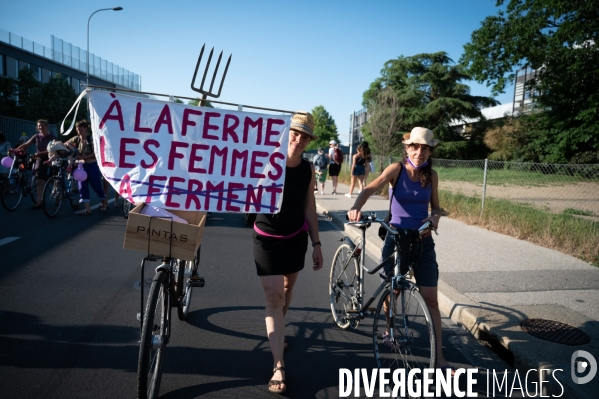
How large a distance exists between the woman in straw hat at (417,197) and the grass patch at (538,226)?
459 centimetres

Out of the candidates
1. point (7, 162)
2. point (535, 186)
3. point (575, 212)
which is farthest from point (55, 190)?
point (535, 186)

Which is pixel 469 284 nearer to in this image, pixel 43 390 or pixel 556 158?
pixel 43 390

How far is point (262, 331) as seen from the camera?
168 inches

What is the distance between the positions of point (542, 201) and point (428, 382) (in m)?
13.3

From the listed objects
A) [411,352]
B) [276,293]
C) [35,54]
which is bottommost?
[411,352]

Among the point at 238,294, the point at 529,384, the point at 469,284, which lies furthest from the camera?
the point at 469,284

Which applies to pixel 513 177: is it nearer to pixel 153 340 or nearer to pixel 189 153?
pixel 189 153

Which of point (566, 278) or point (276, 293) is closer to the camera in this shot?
point (276, 293)

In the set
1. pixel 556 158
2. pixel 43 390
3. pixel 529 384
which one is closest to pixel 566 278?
pixel 529 384

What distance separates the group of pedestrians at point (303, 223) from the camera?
335cm

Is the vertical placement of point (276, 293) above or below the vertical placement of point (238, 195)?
below

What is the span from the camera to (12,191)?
11.1m

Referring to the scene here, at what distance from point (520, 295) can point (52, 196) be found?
28.4ft

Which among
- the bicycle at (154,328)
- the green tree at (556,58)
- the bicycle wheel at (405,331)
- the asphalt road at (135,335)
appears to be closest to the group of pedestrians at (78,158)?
the asphalt road at (135,335)
